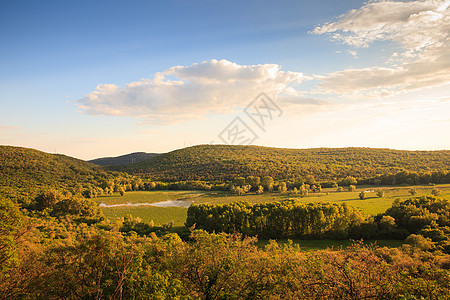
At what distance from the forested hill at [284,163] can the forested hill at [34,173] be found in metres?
38.4

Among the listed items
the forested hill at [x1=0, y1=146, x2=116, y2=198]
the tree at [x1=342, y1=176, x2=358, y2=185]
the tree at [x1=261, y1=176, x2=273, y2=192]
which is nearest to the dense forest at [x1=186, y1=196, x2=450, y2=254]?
the tree at [x1=261, y1=176, x2=273, y2=192]

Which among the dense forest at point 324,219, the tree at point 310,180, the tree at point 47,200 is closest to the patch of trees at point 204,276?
the dense forest at point 324,219

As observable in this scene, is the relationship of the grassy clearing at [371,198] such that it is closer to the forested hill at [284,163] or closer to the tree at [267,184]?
the tree at [267,184]

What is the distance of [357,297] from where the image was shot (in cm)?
922

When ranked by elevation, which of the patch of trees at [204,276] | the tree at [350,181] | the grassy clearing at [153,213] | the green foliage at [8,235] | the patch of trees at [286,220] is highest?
the green foliage at [8,235]

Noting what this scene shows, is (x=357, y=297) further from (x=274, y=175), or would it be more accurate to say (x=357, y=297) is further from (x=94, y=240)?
(x=274, y=175)

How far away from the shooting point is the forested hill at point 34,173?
74625 mm

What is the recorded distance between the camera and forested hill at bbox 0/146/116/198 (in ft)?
245

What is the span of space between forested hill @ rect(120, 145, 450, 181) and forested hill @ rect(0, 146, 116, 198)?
3841 centimetres

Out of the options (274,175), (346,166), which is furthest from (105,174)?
(346,166)

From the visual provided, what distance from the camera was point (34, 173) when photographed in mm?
86938

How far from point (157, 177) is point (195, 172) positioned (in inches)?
766

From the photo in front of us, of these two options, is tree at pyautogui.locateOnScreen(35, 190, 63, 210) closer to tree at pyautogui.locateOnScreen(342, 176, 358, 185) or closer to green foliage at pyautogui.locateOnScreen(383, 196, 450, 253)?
green foliage at pyautogui.locateOnScreen(383, 196, 450, 253)

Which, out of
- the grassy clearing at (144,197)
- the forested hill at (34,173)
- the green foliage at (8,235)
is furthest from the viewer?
the grassy clearing at (144,197)
